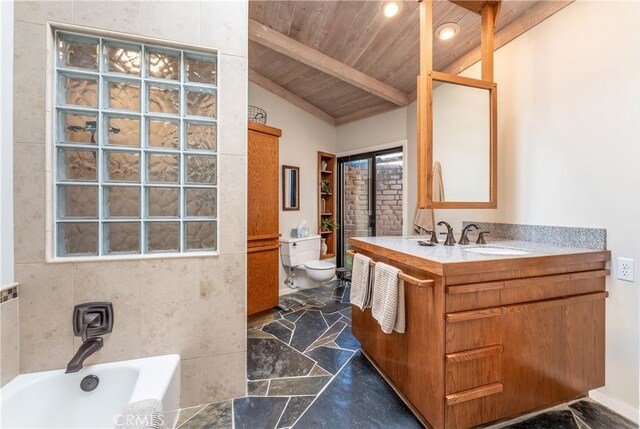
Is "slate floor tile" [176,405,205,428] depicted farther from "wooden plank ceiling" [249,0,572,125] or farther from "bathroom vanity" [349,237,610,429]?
"wooden plank ceiling" [249,0,572,125]

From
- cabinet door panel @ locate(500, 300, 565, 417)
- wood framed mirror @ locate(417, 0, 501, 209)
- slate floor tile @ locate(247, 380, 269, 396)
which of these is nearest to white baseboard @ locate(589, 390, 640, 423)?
cabinet door panel @ locate(500, 300, 565, 417)

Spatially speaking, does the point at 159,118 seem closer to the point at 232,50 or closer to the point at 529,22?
the point at 232,50

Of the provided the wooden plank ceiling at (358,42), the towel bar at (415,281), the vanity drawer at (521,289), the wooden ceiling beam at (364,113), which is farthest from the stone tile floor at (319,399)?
the wooden ceiling beam at (364,113)

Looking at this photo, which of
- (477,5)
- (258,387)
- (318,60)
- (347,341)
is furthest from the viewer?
(318,60)

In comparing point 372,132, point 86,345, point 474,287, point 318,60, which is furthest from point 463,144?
point 86,345

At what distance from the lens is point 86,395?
137cm

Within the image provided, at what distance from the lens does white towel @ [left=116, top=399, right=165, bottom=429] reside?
1.03m

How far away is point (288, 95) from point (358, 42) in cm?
149

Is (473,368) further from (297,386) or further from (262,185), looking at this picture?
(262,185)

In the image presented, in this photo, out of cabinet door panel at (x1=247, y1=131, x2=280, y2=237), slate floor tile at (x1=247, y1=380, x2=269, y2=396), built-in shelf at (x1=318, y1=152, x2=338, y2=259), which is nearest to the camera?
slate floor tile at (x1=247, y1=380, x2=269, y2=396)

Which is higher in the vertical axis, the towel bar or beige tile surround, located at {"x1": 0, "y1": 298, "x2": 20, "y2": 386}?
the towel bar

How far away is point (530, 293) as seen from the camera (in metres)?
1.45

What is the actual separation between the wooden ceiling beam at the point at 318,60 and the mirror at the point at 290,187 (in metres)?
1.39

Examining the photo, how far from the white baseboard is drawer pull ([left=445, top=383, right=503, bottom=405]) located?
85cm
